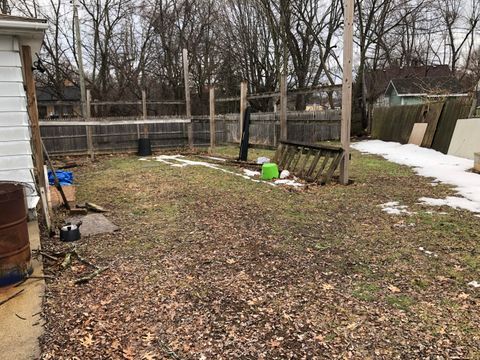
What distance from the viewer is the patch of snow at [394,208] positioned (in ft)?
17.0

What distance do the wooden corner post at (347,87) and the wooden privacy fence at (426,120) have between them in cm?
542

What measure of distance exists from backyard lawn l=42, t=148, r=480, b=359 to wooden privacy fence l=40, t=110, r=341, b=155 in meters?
7.77

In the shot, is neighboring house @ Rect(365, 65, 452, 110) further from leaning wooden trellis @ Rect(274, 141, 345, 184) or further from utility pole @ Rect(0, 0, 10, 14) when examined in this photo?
utility pole @ Rect(0, 0, 10, 14)

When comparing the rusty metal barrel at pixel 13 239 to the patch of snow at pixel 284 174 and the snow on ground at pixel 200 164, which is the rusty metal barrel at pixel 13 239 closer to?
the snow on ground at pixel 200 164

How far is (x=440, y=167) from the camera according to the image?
28.8 feet

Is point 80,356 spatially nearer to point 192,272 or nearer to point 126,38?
point 192,272

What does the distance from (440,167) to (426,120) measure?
446cm

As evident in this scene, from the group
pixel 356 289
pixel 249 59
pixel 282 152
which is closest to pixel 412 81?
pixel 249 59

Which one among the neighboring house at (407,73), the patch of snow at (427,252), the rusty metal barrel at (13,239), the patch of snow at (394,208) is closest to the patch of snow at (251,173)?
the patch of snow at (394,208)

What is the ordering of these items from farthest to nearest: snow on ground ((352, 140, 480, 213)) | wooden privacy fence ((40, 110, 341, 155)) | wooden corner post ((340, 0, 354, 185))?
wooden privacy fence ((40, 110, 341, 155)), wooden corner post ((340, 0, 354, 185)), snow on ground ((352, 140, 480, 213))

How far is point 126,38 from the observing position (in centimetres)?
2041

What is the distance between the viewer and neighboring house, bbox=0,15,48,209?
442 cm

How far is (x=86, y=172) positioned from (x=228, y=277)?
295 inches

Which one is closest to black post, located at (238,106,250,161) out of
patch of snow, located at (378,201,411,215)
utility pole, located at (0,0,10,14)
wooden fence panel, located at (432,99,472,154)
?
patch of snow, located at (378,201,411,215)
